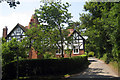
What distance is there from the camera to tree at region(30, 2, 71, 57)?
594 inches

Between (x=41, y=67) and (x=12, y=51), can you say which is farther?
(x=41, y=67)

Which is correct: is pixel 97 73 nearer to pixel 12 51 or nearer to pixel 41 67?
pixel 41 67

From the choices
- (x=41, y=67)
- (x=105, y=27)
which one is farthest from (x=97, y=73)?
(x=41, y=67)

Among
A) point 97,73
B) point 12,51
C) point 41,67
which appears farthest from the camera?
point 41,67

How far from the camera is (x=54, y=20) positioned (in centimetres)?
1553

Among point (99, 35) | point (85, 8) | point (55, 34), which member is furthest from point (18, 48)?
point (85, 8)

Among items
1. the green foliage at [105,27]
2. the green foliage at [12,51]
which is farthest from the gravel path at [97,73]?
the green foliage at [12,51]

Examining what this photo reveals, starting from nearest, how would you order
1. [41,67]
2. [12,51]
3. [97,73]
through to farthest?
[12,51] → [97,73] → [41,67]

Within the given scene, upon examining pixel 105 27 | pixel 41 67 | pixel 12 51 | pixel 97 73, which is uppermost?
pixel 105 27

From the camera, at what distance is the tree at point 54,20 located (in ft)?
49.5

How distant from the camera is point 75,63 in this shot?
16812mm

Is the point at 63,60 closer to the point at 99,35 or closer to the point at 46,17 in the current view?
the point at 46,17

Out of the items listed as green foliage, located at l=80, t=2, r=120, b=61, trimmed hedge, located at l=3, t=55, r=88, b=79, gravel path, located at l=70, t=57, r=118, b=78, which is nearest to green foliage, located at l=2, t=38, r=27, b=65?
trimmed hedge, located at l=3, t=55, r=88, b=79

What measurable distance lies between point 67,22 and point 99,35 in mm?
5744
